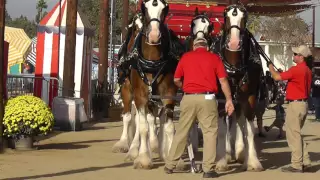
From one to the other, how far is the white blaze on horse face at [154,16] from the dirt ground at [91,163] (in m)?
2.00

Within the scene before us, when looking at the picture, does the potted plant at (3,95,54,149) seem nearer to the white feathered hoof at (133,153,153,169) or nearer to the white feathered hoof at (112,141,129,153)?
the white feathered hoof at (112,141,129,153)

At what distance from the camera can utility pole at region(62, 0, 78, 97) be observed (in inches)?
725

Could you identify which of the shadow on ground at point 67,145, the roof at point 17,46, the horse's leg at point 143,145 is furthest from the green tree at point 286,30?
the horse's leg at point 143,145

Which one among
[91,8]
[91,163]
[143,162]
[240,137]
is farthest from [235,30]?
[91,8]

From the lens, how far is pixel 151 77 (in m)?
10.2

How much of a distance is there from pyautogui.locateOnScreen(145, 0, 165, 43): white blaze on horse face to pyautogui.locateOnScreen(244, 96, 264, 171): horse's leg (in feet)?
5.97

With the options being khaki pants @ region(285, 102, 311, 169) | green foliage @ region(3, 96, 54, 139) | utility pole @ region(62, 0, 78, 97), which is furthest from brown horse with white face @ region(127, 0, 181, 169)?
utility pole @ region(62, 0, 78, 97)

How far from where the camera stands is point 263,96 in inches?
507

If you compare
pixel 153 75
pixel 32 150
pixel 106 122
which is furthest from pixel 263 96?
pixel 106 122

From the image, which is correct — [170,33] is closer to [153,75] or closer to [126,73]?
[153,75]

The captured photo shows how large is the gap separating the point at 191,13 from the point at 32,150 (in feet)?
19.5

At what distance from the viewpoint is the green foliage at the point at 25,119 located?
39.7 ft

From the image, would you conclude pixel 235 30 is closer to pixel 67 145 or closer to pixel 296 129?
pixel 296 129

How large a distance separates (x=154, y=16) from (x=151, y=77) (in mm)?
945
